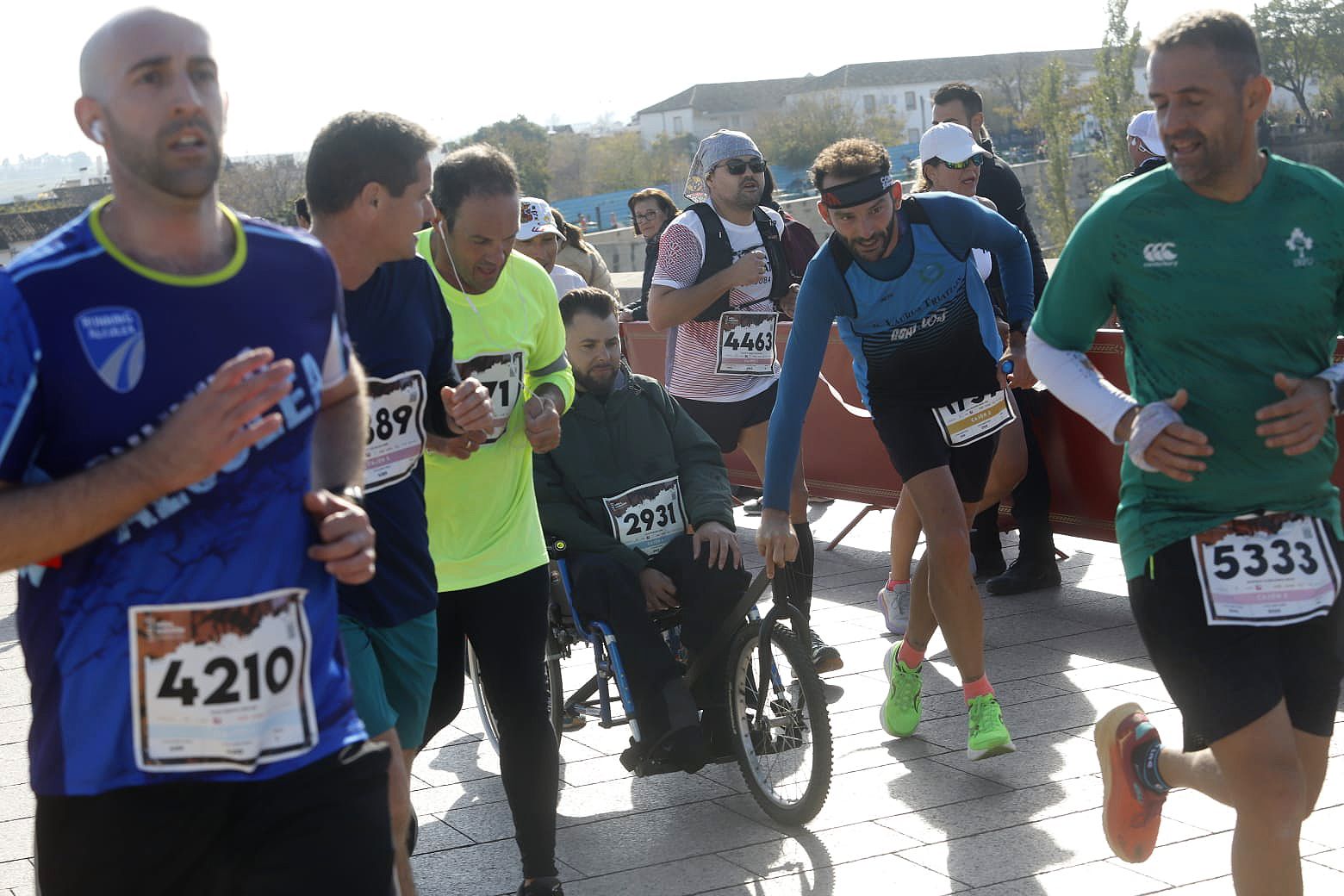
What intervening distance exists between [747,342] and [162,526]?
197 inches

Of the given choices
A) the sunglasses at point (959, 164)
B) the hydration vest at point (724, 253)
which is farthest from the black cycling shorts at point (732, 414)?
the sunglasses at point (959, 164)

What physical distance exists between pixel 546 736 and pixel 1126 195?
208 cm

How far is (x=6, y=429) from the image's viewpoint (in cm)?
228

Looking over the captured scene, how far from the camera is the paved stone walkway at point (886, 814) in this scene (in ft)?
14.8

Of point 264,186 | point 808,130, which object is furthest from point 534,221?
point 808,130

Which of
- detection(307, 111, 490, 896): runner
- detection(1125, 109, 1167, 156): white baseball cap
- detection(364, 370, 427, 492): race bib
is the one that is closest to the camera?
detection(307, 111, 490, 896): runner

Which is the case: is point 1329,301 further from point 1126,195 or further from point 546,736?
point 546,736

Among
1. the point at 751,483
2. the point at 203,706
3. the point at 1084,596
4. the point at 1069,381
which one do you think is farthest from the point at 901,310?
the point at 751,483

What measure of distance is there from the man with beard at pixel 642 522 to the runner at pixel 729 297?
137 cm

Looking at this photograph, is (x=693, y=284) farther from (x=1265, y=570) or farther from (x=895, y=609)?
(x=1265, y=570)

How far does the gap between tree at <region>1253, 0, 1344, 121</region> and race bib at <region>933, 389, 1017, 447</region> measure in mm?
92487

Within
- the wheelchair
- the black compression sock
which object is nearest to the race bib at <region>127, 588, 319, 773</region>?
the black compression sock

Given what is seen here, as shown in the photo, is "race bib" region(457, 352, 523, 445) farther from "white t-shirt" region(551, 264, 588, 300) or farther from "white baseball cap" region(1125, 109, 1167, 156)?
"white baseball cap" region(1125, 109, 1167, 156)

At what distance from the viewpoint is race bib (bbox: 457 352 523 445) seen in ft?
14.6
